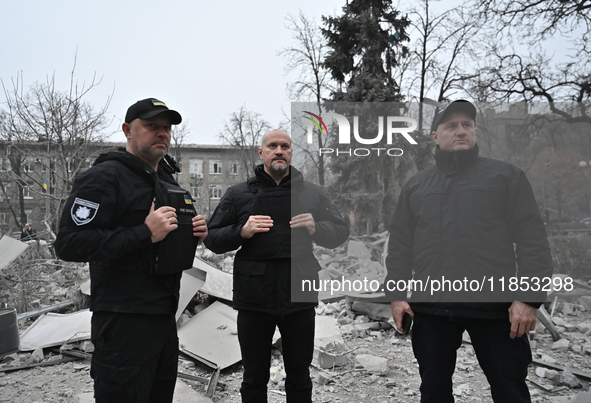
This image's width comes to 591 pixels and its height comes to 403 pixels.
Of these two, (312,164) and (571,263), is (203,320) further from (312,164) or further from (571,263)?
(571,263)

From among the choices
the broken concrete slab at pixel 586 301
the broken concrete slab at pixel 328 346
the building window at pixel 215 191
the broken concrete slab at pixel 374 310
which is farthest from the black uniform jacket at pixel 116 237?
the building window at pixel 215 191

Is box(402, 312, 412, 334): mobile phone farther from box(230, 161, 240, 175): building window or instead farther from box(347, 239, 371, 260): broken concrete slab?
box(230, 161, 240, 175): building window

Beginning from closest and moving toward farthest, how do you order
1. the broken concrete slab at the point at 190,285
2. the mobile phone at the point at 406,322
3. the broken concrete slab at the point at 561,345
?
the mobile phone at the point at 406,322 < the broken concrete slab at the point at 561,345 < the broken concrete slab at the point at 190,285

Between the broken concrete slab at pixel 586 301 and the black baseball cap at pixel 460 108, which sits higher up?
the black baseball cap at pixel 460 108

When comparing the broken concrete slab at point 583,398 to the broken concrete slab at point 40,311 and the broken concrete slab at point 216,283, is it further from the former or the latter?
the broken concrete slab at point 40,311

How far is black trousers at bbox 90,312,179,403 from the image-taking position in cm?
192

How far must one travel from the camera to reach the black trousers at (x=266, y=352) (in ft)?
8.61

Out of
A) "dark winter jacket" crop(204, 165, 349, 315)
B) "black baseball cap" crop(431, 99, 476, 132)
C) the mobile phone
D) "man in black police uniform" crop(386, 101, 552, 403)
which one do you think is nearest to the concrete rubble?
"dark winter jacket" crop(204, 165, 349, 315)

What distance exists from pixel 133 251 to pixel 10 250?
465 cm

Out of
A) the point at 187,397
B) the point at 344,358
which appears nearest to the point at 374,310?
the point at 344,358

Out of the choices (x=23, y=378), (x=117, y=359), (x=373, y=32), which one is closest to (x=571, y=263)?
(x=373, y=32)

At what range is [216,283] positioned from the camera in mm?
5723

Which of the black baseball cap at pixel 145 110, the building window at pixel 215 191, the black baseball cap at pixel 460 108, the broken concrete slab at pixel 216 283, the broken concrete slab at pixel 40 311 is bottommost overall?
the broken concrete slab at pixel 40 311

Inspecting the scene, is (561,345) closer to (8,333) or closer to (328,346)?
(328,346)
